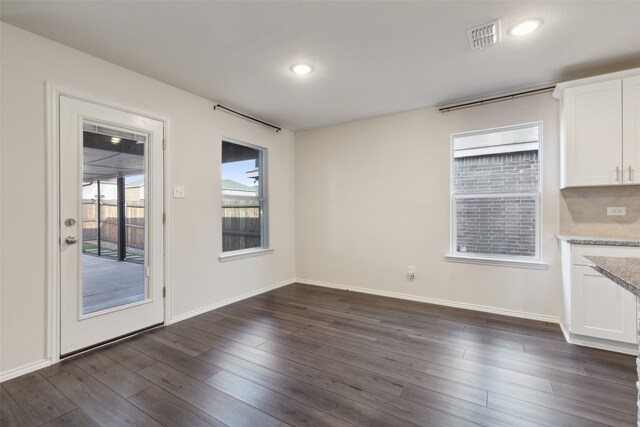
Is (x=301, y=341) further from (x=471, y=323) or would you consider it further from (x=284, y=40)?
(x=284, y=40)

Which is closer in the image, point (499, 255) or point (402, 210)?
point (499, 255)

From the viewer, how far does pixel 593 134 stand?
8.47 feet

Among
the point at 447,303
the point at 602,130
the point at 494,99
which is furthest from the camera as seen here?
the point at 447,303

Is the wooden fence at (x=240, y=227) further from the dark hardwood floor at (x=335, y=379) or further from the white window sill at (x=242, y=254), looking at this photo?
the dark hardwood floor at (x=335, y=379)

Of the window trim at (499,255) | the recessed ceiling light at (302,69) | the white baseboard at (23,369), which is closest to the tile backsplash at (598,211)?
the window trim at (499,255)

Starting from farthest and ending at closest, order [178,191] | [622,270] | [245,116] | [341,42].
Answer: [245,116] < [178,191] < [341,42] < [622,270]

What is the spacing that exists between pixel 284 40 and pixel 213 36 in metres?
0.53

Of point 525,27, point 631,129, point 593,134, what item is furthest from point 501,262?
point 525,27

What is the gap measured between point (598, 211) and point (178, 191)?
13.8 ft

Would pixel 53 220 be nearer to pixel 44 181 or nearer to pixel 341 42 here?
pixel 44 181

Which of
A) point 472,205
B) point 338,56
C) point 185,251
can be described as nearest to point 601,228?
point 472,205

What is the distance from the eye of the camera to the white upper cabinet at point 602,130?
8.07 feet

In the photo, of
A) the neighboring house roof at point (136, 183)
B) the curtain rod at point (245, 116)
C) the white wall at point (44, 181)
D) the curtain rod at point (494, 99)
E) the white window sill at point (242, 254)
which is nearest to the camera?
the white wall at point (44, 181)

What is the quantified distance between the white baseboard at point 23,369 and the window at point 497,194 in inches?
157
